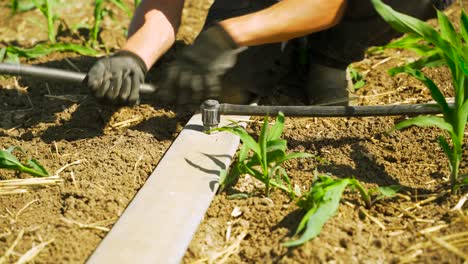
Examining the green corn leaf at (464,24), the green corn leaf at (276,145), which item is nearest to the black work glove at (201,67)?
the green corn leaf at (276,145)

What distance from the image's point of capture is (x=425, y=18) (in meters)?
2.27

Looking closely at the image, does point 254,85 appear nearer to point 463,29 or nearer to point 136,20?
point 136,20

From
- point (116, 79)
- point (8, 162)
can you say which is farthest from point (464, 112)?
point (8, 162)

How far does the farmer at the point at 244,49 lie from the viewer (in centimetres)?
205

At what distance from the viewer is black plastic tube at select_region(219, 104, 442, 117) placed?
2.02 m

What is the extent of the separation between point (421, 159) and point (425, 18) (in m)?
0.57

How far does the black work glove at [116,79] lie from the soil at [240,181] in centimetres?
16

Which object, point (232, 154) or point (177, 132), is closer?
point (232, 154)

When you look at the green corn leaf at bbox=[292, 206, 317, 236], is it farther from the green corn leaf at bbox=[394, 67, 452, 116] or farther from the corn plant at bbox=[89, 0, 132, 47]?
the corn plant at bbox=[89, 0, 132, 47]

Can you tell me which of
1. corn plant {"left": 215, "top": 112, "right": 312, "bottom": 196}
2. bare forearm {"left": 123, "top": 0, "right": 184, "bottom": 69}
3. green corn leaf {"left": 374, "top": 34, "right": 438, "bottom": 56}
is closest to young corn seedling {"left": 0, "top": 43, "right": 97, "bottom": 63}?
bare forearm {"left": 123, "top": 0, "right": 184, "bottom": 69}

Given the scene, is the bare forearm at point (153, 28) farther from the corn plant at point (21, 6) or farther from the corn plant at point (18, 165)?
the corn plant at point (21, 6)

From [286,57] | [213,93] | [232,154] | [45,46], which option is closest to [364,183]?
[232,154]

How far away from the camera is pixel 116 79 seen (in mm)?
2072

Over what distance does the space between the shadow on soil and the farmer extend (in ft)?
0.55
